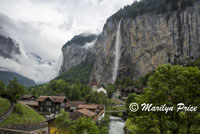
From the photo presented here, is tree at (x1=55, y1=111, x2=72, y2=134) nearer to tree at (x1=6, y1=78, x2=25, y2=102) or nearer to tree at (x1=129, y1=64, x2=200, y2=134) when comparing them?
tree at (x1=129, y1=64, x2=200, y2=134)

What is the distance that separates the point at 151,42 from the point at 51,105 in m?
86.7

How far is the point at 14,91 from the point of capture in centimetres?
3669

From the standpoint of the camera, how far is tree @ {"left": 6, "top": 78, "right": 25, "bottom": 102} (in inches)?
1428

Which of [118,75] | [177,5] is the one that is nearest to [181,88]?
[177,5]

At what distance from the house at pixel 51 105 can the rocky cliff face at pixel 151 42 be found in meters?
77.4

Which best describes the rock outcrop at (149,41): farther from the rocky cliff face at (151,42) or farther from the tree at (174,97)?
the tree at (174,97)

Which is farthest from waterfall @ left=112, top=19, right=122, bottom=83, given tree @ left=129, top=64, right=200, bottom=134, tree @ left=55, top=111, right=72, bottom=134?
tree @ left=129, top=64, right=200, bottom=134

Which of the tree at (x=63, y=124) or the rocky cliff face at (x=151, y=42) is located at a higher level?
the rocky cliff face at (x=151, y=42)

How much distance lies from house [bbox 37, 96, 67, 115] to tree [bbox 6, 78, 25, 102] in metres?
17.1

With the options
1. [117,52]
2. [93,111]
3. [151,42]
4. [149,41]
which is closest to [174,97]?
[93,111]

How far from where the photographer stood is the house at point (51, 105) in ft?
175

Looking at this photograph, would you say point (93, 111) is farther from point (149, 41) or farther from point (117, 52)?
point (117, 52)

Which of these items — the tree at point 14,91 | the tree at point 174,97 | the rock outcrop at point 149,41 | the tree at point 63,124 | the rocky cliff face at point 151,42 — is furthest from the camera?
the rock outcrop at point 149,41

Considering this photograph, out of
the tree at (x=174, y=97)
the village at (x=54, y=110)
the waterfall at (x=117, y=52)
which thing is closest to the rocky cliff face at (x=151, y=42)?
the waterfall at (x=117, y=52)
